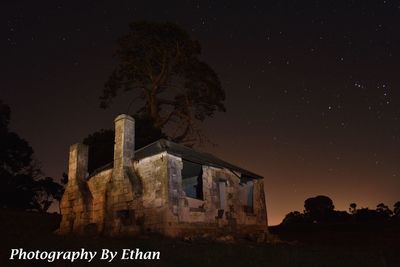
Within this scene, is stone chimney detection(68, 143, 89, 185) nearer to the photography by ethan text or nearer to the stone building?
the stone building

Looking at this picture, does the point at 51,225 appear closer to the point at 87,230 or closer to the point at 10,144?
the point at 87,230

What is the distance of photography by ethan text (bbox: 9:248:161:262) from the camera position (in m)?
9.82

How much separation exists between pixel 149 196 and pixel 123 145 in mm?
3126

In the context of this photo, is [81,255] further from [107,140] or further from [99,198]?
[107,140]

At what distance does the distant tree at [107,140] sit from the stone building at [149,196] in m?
6.24

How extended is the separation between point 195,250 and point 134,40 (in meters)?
22.5

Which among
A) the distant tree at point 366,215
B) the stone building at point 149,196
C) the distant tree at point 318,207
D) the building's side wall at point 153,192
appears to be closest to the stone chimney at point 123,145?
the stone building at point 149,196

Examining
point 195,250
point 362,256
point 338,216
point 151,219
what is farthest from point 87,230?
point 338,216

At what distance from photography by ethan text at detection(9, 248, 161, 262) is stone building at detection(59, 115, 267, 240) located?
20.7ft

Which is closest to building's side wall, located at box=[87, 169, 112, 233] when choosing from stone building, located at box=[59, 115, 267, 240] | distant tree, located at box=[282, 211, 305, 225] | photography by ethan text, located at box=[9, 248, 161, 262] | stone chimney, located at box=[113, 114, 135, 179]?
stone building, located at box=[59, 115, 267, 240]

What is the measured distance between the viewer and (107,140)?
30.4 metres

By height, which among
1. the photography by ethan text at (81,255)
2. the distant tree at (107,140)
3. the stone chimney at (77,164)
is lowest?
the photography by ethan text at (81,255)

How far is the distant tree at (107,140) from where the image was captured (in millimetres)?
29234

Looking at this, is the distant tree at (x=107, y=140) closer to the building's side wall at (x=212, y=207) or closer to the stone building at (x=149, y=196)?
the stone building at (x=149, y=196)
